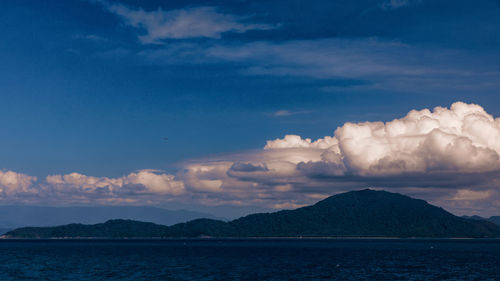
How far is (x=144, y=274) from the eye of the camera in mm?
150625

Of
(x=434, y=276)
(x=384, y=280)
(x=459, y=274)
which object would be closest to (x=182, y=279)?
(x=384, y=280)

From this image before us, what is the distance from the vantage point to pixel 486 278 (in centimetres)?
14175

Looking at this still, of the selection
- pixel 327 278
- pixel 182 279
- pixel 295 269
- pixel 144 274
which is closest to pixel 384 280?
pixel 327 278

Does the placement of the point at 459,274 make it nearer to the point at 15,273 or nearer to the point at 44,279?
the point at 44,279

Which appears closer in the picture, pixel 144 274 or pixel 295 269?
pixel 144 274

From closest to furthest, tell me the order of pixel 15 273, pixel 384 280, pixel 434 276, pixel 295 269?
pixel 384 280
pixel 434 276
pixel 15 273
pixel 295 269

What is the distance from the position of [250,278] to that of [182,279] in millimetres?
18796

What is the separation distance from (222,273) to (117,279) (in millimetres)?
33340

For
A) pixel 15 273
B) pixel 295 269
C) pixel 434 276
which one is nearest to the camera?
pixel 434 276

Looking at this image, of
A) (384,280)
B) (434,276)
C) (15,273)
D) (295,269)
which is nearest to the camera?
(384,280)

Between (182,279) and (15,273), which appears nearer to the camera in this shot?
(182,279)

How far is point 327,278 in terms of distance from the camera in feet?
459

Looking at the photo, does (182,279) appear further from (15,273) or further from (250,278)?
(15,273)

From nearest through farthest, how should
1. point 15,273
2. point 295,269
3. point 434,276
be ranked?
point 434,276, point 15,273, point 295,269
